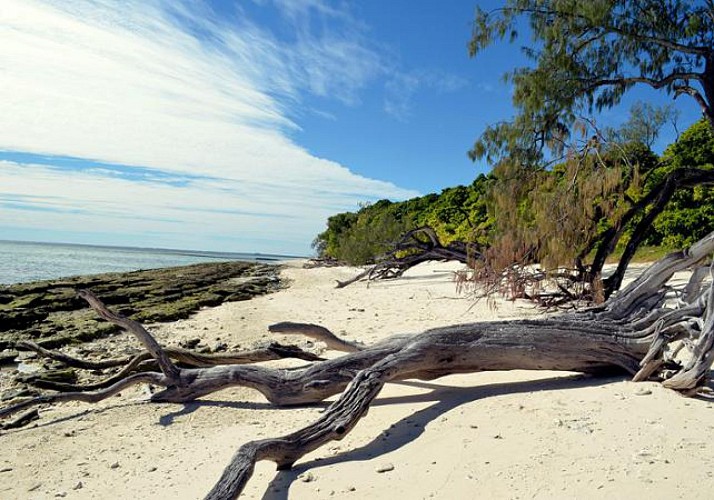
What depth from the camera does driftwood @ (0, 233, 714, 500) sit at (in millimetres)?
3934

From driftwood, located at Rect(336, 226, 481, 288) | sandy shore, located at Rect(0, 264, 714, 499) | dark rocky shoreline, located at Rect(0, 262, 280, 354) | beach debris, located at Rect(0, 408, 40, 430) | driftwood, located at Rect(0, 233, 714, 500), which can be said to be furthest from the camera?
driftwood, located at Rect(336, 226, 481, 288)

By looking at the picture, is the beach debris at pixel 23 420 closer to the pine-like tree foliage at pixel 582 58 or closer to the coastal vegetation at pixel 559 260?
the coastal vegetation at pixel 559 260

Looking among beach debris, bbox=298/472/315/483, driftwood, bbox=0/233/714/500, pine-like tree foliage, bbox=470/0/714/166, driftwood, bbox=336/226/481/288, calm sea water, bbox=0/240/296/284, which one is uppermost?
pine-like tree foliage, bbox=470/0/714/166

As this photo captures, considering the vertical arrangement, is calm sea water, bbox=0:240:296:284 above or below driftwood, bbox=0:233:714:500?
below

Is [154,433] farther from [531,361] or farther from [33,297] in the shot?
[33,297]

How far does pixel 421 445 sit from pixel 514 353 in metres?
1.51

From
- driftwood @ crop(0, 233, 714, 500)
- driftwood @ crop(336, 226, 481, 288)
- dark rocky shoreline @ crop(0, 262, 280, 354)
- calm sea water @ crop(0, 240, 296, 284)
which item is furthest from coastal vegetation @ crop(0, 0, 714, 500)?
calm sea water @ crop(0, 240, 296, 284)

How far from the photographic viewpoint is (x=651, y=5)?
730 cm

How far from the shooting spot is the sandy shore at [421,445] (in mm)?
2678

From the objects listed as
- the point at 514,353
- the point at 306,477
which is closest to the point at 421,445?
the point at 306,477

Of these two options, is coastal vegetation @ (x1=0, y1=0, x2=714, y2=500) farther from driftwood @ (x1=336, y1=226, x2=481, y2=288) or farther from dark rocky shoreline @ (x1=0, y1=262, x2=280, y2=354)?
dark rocky shoreline @ (x1=0, y1=262, x2=280, y2=354)

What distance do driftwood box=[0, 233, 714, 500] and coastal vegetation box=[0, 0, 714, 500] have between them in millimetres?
13

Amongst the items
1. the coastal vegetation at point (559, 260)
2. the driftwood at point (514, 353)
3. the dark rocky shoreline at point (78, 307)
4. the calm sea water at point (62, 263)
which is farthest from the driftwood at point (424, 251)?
the calm sea water at point (62, 263)

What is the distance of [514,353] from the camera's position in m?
4.29
